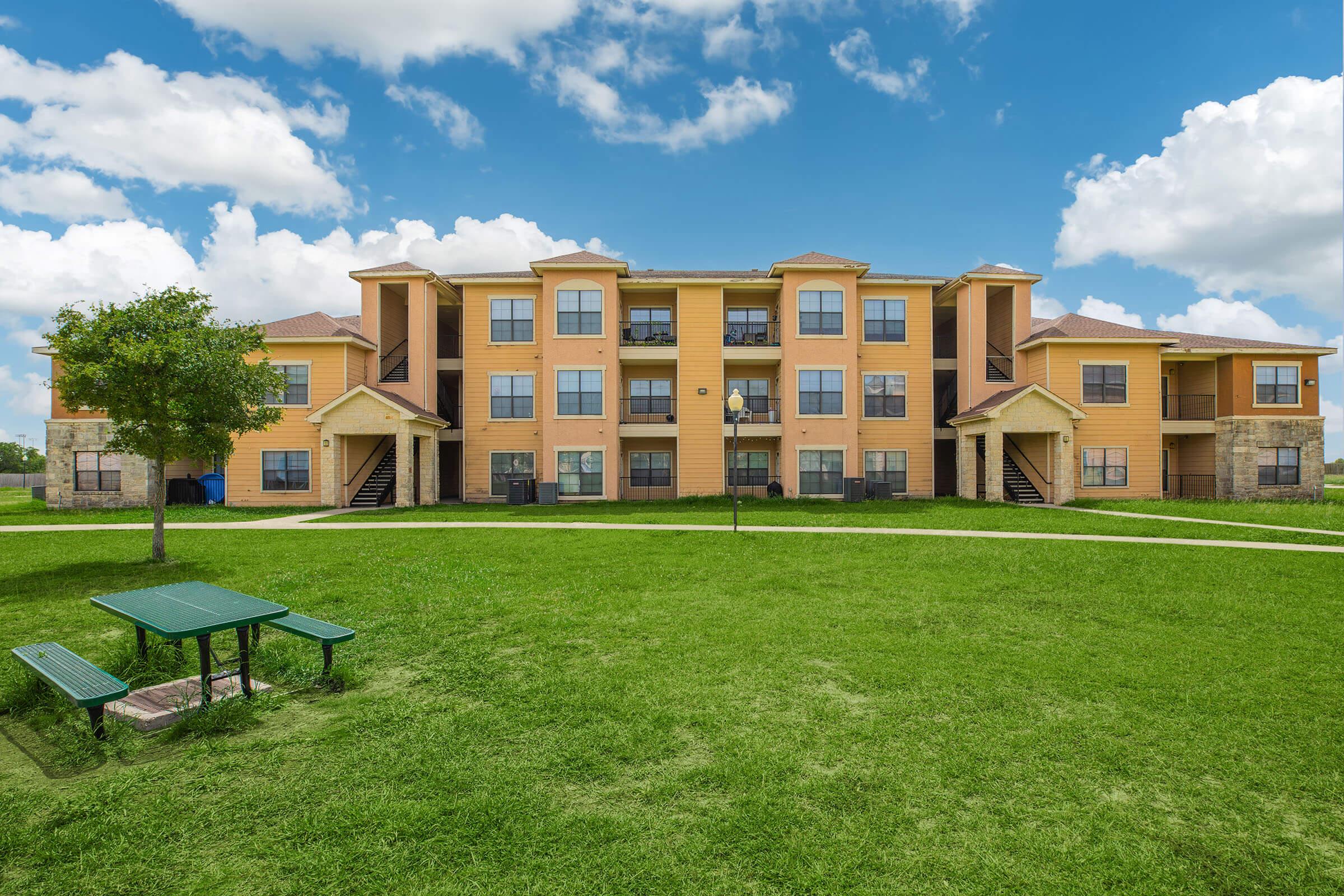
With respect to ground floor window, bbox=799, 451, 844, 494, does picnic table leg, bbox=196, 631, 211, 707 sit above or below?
below

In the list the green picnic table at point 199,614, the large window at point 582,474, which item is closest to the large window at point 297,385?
the large window at point 582,474

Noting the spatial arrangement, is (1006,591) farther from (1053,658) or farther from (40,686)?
(40,686)

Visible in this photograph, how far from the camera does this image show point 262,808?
3.78 meters

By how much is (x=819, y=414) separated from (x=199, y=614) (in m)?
24.0

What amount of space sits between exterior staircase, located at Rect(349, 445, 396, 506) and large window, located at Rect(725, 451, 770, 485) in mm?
14575

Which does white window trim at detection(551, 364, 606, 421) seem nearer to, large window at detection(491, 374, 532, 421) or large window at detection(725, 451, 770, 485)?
large window at detection(491, 374, 532, 421)

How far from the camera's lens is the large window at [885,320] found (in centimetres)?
2805

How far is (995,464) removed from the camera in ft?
80.7

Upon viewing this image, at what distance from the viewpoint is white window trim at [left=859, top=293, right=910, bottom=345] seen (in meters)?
27.9

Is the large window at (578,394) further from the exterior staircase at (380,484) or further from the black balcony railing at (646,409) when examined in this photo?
the exterior staircase at (380,484)

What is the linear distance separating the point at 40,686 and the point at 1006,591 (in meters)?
11.3

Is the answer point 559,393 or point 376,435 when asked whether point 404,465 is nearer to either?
point 376,435

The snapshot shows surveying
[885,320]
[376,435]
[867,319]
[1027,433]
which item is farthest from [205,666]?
[1027,433]

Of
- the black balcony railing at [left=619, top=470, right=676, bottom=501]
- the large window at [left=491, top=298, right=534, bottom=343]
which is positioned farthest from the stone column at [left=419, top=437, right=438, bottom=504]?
the black balcony railing at [left=619, top=470, right=676, bottom=501]
